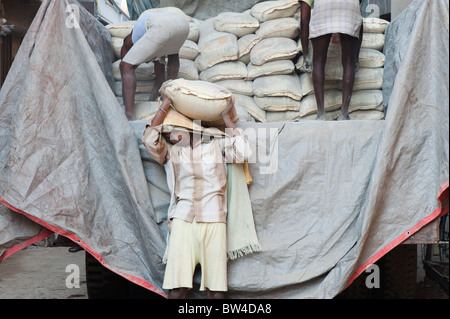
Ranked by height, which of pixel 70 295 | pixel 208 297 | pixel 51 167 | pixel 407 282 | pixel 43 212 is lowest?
pixel 70 295

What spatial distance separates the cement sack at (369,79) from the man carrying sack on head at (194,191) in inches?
44.3

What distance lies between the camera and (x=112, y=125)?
8.36 ft

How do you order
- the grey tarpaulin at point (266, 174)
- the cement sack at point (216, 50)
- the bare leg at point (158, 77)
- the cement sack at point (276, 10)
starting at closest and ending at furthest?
1. the grey tarpaulin at point (266, 174)
2. the bare leg at point (158, 77)
3. the cement sack at point (216, 50)
4. the cement sack at point (276, 10)

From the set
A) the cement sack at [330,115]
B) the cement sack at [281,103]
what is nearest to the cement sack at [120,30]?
the cement sack at [281,103]

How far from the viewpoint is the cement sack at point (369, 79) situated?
10.8ft

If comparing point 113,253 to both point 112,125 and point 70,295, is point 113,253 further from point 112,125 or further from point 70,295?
point 70,295

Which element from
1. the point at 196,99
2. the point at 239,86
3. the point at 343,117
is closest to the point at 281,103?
the point at 239,86

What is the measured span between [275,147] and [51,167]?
100cm

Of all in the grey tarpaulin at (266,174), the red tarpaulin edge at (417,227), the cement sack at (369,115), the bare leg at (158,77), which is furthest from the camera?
the bare leg at (158,77)

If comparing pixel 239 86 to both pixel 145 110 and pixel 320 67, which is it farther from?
pixel 145 110

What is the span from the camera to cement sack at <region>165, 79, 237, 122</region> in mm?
2432

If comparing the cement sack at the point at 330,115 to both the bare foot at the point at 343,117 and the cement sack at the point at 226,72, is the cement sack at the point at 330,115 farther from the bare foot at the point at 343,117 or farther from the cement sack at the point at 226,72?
the cement sack at the point at 226,72

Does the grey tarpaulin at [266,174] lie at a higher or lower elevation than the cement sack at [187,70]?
lower

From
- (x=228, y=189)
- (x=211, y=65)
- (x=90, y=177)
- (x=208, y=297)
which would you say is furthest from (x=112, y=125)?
(x=211, y=65)
